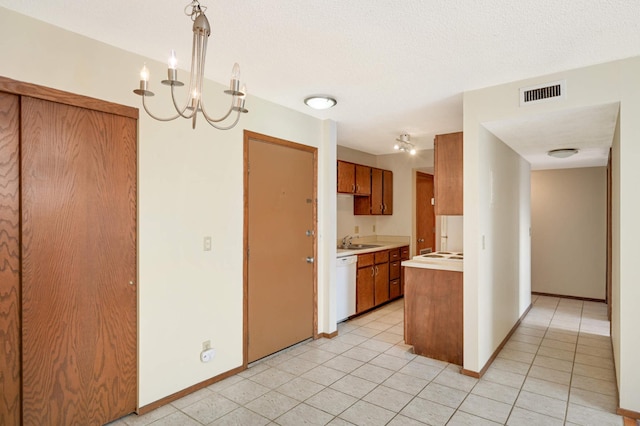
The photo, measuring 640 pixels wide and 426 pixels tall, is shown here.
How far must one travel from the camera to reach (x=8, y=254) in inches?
78.4

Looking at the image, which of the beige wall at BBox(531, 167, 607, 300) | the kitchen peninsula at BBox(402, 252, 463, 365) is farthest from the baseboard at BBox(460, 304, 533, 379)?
the beige wall at BBox(531, 167, 607, 300)

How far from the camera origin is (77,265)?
7.37ft

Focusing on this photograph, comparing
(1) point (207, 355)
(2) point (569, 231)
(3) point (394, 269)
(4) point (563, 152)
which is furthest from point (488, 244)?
(2) point (569, 231)

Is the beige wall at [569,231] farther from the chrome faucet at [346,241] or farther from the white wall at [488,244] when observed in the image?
the chrome faucet at [346,241]

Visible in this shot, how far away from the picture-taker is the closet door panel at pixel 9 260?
1.97 metres

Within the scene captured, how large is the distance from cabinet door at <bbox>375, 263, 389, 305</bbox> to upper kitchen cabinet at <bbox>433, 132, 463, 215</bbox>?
1.91 meters

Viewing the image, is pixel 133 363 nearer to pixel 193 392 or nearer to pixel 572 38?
pixel 193 392

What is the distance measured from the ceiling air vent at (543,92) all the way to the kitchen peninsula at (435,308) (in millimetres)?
1537

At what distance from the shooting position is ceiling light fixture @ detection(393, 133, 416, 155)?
4777 millimetres

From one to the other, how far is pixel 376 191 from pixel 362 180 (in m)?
0.48

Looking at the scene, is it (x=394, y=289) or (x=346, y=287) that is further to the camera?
(x=394, y=289)

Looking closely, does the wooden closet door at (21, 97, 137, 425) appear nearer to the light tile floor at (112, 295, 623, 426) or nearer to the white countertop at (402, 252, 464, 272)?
the light tile floor at (112, 295, 623, 426)

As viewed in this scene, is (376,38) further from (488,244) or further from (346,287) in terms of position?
(346,287)

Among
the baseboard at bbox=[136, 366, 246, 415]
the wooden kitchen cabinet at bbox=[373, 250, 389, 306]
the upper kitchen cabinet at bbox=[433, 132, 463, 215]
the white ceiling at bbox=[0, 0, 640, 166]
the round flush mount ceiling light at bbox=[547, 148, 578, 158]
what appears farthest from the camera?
the wooden kitchen cabinet at bbox=[373, 250, 389, 306]
